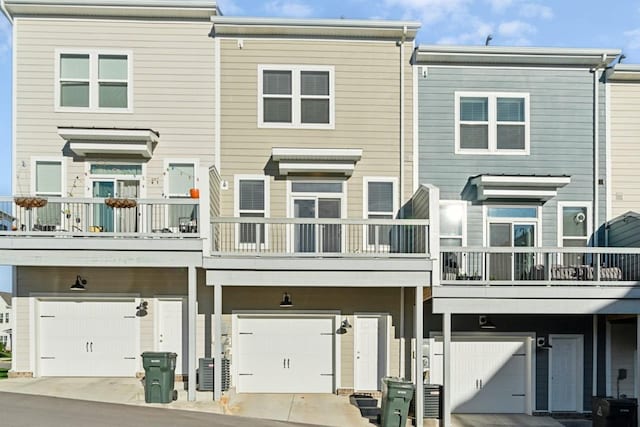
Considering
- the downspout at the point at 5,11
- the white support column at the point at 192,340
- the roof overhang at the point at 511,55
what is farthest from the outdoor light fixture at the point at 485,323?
the downspout at the point at 5,11

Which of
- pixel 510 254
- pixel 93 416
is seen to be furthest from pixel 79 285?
pixel 510 254

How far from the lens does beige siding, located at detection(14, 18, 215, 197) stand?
45.0 ft

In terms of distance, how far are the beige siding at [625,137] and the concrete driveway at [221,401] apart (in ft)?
26.8

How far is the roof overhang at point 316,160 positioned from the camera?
13.7 meters

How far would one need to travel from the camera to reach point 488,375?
1409cm

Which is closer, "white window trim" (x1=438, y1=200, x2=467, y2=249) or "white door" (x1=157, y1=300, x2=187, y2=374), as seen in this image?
"white door" (x1=157, y1=300, x2=187, y2=374)

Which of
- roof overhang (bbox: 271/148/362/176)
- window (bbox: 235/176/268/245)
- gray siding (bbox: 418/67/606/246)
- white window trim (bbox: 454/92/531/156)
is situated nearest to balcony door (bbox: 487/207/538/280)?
gray siding (bbox: 418/67/606/246)

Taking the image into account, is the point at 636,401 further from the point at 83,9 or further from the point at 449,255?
the point at 83,9

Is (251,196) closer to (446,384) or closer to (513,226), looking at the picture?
(446,384)

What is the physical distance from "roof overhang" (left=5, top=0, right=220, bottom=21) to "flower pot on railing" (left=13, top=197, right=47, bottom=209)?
14.8 ft

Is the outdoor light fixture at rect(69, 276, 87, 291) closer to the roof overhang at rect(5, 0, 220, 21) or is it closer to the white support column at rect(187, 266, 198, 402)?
the white support column at rect(187, 266, 198, 402)

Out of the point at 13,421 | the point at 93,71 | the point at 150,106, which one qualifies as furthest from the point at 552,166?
the point at 13,421

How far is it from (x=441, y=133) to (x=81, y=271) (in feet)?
28.8

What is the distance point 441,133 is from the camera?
14.3m
